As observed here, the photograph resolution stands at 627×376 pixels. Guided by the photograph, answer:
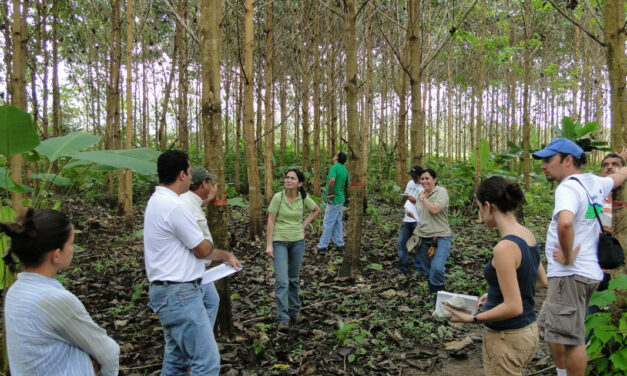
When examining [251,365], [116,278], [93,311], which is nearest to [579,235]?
[251,365]

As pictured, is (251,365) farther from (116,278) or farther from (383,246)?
(383,246)

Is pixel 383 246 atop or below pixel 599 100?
below

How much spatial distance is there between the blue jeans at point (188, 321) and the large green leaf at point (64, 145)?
125 cm

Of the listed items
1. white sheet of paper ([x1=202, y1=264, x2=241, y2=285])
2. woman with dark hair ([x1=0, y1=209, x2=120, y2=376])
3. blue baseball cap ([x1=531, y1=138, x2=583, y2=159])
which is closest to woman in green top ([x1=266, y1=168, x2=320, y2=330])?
white sheet of paper ([x1=202, y1=264, x2=241, y2=285])

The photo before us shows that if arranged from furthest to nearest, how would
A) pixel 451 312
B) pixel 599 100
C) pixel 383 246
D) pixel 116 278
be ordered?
pixel 599 100, pixel 383 246, pixel 116 278, pixel 451 312

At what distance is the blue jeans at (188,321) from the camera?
251cm

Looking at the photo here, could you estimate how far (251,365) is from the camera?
364cm

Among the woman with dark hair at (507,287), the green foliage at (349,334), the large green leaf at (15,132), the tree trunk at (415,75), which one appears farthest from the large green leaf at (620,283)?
the large green leaf at (15,132)

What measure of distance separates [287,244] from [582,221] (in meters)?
2.76

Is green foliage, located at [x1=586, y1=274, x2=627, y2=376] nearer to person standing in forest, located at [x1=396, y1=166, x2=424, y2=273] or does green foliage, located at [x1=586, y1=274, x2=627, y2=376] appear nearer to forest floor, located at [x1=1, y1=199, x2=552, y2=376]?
forest floor, located at [x1=1, y1=199, x2=552, y2=376]

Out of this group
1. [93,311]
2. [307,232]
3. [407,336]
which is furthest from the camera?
[307,232]

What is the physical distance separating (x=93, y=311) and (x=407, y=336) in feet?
12.1

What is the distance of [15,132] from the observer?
2674 mm

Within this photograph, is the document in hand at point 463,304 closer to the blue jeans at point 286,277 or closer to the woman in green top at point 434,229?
the blue jeans at point 286,277
